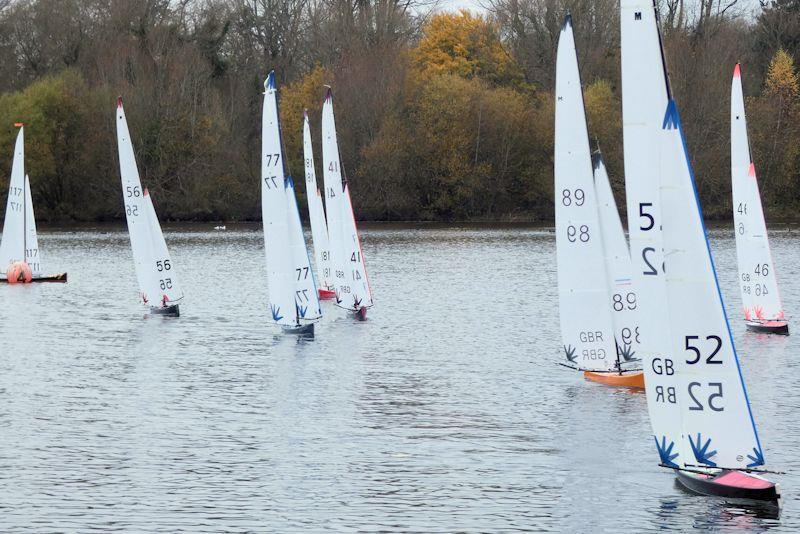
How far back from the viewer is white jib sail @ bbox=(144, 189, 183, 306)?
29594 mm

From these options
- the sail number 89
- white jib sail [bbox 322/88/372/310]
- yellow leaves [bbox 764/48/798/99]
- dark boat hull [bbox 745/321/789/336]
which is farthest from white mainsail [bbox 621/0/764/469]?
yellow leaves [bbox 764/48/798/99]

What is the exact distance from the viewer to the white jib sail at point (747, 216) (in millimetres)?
23984

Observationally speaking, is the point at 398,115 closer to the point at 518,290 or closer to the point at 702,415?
the point at 518,290

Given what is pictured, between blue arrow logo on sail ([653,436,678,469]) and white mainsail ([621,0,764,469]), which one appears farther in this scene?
blue arrow logo on sail ([653,436,678,469])

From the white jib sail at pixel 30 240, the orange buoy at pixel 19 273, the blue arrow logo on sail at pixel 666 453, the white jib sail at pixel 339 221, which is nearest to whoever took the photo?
the blue arrow logo on sail at pixel 666 453

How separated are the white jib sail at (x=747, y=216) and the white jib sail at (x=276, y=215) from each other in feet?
26.7

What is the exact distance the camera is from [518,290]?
38375 millimetres

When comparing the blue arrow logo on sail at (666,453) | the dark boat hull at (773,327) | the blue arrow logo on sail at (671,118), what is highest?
the blue arrow logo on sail at (671,118)

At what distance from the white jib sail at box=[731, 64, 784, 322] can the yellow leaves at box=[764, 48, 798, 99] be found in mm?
49693

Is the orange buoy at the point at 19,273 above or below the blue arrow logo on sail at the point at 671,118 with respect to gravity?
below

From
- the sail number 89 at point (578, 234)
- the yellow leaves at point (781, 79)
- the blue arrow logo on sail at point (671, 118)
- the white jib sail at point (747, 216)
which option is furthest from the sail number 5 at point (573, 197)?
the yellow leaves at point (781, 79)

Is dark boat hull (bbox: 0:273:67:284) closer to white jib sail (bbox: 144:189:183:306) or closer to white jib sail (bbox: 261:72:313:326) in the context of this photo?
white jib sail (bbox: 144:189:183:306)

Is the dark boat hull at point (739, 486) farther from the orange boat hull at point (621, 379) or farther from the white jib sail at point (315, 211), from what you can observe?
the white jib sail at point (315, 211)

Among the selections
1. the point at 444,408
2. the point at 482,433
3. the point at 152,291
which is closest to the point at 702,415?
the point at 482,433
